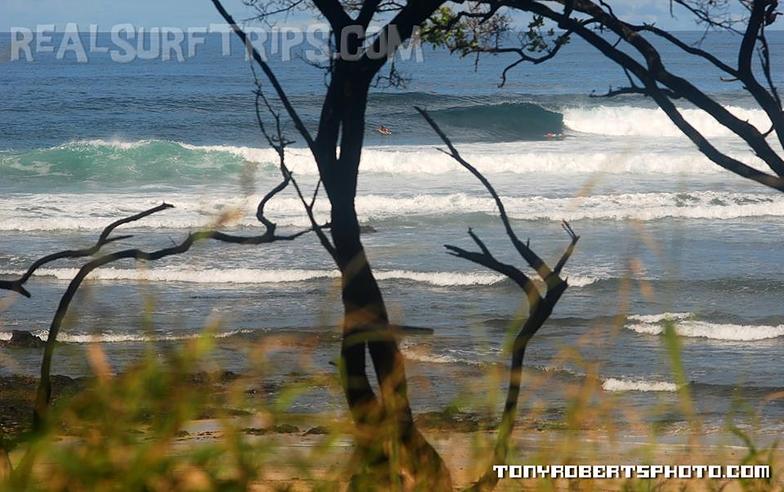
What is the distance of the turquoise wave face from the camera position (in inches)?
1086

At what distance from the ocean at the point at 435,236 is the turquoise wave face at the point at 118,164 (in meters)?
0.10

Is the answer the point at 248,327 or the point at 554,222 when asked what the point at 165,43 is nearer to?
the point at 554,222

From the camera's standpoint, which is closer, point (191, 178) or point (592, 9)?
point (592, 9)

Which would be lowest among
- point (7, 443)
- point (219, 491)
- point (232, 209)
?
point (7, 443)

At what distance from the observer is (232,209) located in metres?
2.82

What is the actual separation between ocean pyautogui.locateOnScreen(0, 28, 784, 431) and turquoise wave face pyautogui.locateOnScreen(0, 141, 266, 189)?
0.10 m

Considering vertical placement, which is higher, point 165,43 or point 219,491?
point 219,491

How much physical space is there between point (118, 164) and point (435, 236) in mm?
13182

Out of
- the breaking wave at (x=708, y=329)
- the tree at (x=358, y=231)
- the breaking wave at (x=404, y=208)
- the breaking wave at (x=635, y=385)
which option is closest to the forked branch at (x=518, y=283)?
the tree at (x=358, y=231)

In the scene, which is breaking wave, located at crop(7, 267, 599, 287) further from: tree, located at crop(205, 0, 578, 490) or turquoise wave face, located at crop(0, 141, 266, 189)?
turquoise wave face, located at crop(0, 141, 266, 189)


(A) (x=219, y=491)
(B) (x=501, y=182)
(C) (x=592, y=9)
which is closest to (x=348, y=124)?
(C) (x=592, y=9)

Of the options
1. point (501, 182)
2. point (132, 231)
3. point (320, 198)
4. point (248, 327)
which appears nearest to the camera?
point (248, 327)

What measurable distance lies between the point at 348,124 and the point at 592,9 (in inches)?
37.5

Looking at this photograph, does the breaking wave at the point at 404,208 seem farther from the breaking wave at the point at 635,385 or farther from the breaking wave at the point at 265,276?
the breaking wave at the point at 635,385
